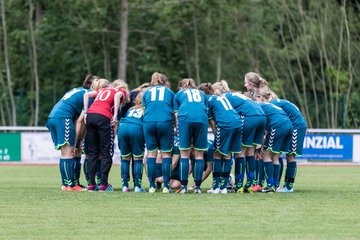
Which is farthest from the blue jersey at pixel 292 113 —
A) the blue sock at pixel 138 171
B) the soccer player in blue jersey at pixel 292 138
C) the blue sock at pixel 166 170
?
the blue sock at pixel 138 171

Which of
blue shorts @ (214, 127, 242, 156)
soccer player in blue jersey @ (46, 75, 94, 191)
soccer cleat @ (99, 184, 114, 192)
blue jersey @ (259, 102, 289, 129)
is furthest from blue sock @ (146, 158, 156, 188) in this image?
blue jersey @ (259, 102, 289, 129)

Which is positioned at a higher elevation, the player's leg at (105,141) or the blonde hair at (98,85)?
the blonde hair at (98,85)

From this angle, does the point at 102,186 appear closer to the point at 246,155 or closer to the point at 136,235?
the point at 246,155

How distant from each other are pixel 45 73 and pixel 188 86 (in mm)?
26362

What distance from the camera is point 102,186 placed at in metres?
17.4

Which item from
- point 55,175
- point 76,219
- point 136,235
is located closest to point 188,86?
point 76,219

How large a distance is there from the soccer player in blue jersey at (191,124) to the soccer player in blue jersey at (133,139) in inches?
32.5

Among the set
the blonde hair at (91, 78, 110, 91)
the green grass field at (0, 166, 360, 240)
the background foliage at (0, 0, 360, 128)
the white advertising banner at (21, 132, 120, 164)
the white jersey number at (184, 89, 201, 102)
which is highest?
the background foliage at (0, 0, 360, 128)

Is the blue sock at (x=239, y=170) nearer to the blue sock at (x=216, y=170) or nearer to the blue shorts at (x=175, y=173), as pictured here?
the blue sock at (x=216, y=170)

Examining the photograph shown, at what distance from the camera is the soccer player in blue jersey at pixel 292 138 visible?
688 inches

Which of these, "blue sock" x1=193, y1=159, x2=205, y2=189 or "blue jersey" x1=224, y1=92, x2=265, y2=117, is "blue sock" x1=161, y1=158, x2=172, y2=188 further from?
"blue jersey" x1=224, y1=92, x2=265, y2=117

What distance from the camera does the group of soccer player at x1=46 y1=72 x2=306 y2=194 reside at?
16.6 metres

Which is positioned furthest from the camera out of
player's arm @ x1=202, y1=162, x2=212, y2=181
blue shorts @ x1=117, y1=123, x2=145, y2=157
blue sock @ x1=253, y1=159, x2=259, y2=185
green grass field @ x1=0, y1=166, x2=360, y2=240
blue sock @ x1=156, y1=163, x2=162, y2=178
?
player's arm @ x1=202, y1=162, x2=212, y2=181

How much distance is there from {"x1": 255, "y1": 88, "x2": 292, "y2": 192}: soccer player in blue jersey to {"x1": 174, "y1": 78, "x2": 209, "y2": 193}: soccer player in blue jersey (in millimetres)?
1271
